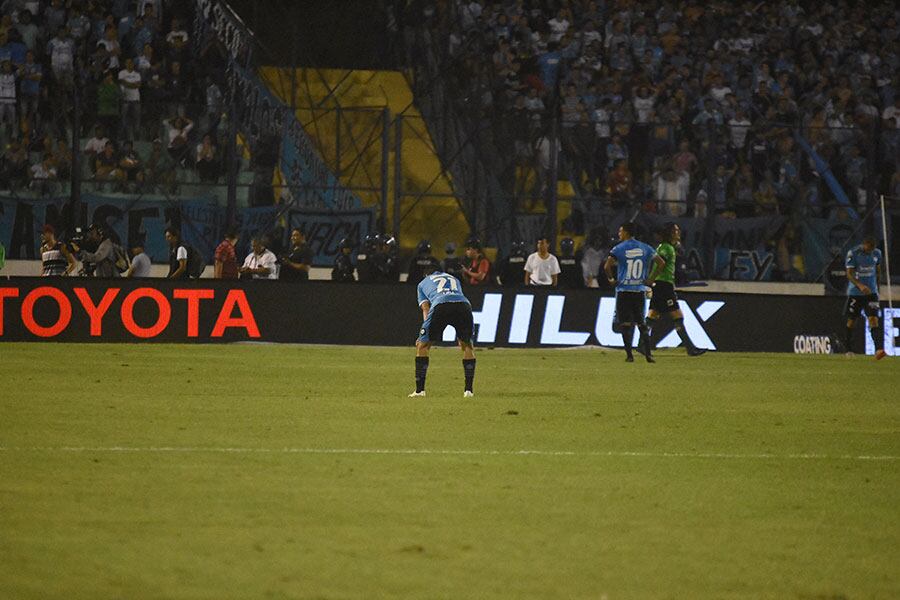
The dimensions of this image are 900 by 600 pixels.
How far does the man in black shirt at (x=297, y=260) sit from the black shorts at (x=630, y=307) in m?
6.02

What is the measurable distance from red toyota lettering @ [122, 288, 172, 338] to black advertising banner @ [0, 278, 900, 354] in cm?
2

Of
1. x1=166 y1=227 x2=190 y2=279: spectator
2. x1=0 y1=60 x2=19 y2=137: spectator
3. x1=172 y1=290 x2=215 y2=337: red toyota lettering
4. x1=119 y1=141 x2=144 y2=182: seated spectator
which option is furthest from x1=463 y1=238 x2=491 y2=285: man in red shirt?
x1=0 y1=60 x2=19 y2=137: spectator

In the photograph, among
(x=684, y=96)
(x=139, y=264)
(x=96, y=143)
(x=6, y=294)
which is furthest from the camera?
(x=684, y=96)

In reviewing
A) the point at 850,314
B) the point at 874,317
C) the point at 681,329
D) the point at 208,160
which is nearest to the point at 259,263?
the point at 208,160

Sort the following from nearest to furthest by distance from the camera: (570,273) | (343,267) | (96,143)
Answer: (343,267) < (570,273) < (96,143)

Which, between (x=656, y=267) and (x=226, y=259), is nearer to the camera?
(x=656, y=267)

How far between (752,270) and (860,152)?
122 inches

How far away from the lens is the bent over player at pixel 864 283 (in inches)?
944

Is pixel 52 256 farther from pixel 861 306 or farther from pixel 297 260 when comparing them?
pixel 861 306

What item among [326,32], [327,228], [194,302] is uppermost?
[326,32]

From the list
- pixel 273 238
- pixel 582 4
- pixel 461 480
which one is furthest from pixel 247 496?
pixel 582 4

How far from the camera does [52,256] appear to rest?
2491 centimetres

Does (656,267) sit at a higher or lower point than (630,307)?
higher

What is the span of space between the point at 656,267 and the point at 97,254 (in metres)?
9.54
